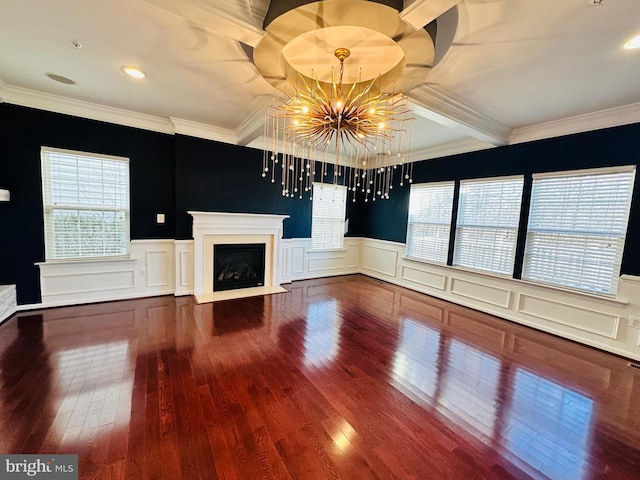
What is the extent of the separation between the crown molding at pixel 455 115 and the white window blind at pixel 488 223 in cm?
71

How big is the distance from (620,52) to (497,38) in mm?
1017

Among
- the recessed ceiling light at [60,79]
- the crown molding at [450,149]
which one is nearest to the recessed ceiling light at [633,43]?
the crown molding at [450,149]

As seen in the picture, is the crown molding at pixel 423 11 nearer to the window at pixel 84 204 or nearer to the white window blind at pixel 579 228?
the white window blind at pixel 579 228

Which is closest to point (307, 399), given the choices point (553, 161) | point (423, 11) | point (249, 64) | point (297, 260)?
point (423, 11)

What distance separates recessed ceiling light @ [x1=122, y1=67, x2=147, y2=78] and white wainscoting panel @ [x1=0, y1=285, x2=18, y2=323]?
298 cm

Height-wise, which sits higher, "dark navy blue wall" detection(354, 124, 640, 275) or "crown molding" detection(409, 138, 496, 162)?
"crown molding" detection(409, 138, 496, 162)

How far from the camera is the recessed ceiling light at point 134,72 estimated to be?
2.57 metres

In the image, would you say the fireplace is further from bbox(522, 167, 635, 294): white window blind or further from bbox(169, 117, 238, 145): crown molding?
bbox(522, 167, 635, 294): white window blind

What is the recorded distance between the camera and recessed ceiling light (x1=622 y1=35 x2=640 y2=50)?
1.85 meters

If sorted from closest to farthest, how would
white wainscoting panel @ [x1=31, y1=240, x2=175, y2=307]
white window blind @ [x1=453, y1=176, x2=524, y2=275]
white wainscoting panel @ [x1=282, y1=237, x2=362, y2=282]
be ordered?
white wainscoting panel @ [x1=31, y1=240, x2=175, y2=307] → white window blind @ [x1=453, y1=176, x2=524, y2=275] → white wainscoting panel @ [x1=282, y1=237, x2=362, y2=282]

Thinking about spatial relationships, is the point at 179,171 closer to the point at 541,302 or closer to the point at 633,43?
the point at 633,43

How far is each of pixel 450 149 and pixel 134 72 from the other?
15.3 feet

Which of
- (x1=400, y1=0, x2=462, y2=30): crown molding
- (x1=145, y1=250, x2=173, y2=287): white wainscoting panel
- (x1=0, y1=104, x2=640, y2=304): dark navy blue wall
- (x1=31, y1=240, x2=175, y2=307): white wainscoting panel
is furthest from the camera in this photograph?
(x1=145, y1=250, x2=173, y2=287): white wainscoting panel

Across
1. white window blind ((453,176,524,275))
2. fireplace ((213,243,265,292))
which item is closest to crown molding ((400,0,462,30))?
white window blind ((453,176,524,275))
